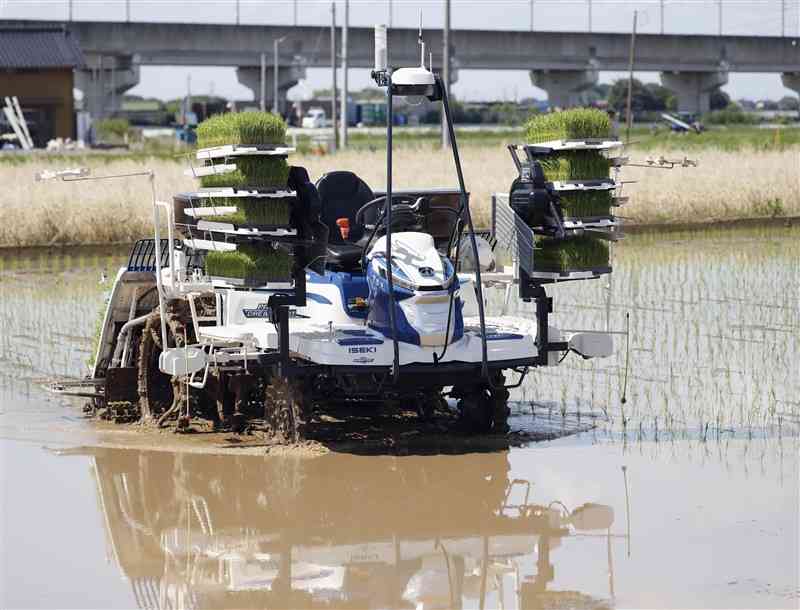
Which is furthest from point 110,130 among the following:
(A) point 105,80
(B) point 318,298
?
(B) point 318,298

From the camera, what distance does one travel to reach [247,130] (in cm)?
1009

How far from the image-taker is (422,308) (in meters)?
10.2

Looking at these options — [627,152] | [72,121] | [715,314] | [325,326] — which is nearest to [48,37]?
[72,121]

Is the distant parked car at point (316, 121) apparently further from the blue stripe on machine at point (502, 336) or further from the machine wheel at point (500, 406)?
the blue stripe on machine at point (502, 336)

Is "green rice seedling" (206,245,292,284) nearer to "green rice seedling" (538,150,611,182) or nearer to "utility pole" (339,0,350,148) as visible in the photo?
"green rice seedling" (538,150,611,182)

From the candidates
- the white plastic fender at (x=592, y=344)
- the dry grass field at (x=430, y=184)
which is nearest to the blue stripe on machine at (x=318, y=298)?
the white plastic fender at (x=592, y=344)

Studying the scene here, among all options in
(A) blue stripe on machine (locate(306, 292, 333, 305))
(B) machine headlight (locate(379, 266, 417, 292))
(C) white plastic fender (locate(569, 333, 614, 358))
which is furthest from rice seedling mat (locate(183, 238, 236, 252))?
(C) white plastic fender (locate(569, 333, 614, 358))

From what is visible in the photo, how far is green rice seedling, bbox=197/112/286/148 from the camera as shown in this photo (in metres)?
10.1

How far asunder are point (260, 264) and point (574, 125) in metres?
2.31

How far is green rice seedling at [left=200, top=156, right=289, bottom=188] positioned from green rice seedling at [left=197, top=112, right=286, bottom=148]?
0.12 metres

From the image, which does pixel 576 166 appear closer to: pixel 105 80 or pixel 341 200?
pixel 341 200

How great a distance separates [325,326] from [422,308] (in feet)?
2.94

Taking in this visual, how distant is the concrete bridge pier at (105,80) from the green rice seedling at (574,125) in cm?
5750

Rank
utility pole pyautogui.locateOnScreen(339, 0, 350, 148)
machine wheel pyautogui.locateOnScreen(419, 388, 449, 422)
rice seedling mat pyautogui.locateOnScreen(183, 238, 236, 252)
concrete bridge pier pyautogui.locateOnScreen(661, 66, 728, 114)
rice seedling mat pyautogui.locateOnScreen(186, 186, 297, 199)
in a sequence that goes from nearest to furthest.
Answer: rice seedling mat pyautogui.locateOnScreen(186, 186, 297, 199) < rice seedling mat pyautogui.locateOnScreen(183, 238, 236, 252) < machine wheel pyautogui.locateOnScreen(419, 388, 449, 422) < utility pole pyautogui.locateOnScreen(339, 0, 350, 148) < concrete bridge pier pyautogui.locateOnScreen(661, 66, 728, 114)
